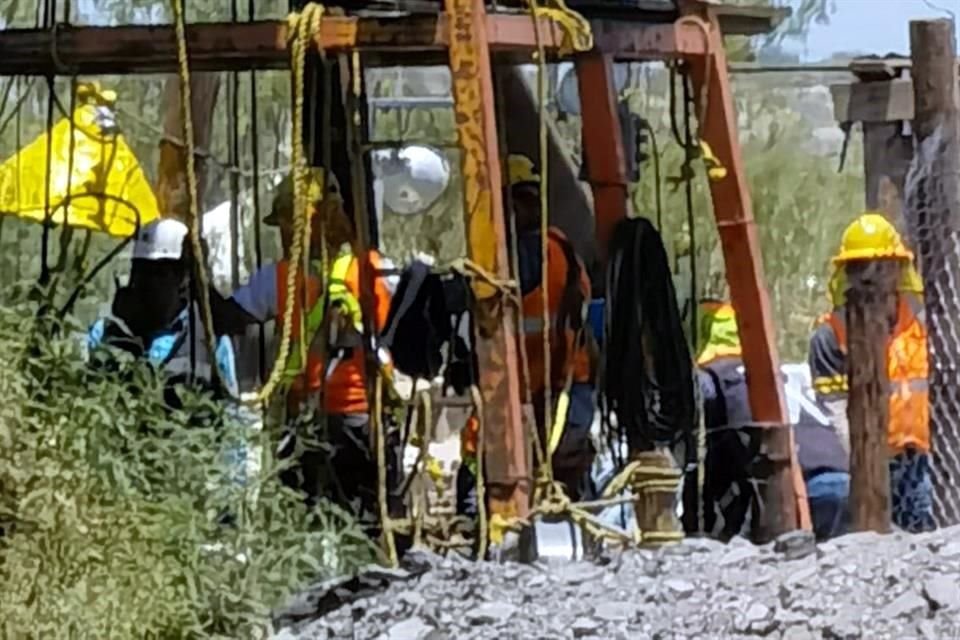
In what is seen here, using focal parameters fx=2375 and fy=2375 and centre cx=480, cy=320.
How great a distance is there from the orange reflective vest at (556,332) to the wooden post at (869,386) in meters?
1.32

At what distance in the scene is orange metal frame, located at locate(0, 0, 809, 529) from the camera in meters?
7.02

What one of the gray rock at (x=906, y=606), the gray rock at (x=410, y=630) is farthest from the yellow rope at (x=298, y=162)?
the gray rock at (x=906, y=606)

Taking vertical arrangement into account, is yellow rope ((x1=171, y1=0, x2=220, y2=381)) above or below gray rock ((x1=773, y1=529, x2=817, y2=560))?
above

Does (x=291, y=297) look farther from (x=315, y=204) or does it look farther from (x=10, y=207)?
(x=10, y=207)

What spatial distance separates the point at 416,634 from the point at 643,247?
2775 mm

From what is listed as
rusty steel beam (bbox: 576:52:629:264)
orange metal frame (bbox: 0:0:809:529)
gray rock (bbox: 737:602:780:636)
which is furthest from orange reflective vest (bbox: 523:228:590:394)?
gray rock (bbox: 737:602:780:636)

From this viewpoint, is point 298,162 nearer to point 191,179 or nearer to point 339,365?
point 191,179

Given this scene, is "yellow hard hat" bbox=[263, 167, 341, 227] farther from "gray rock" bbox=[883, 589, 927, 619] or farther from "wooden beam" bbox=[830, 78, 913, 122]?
"wooden beam" bbox=[830, 78, 913, 122]

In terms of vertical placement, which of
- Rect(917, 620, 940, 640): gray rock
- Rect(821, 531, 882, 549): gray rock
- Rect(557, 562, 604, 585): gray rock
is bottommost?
Rect(917, 620, 940, 640): gray rock

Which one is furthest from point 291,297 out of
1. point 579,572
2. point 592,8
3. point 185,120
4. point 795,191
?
point 795,191

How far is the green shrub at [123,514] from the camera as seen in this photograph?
5.76 meters

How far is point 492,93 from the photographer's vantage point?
7363 mm

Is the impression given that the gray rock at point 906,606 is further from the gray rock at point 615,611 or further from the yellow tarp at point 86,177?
the yellow tarp at point 86,177

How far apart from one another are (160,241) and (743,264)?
88.2 inches
